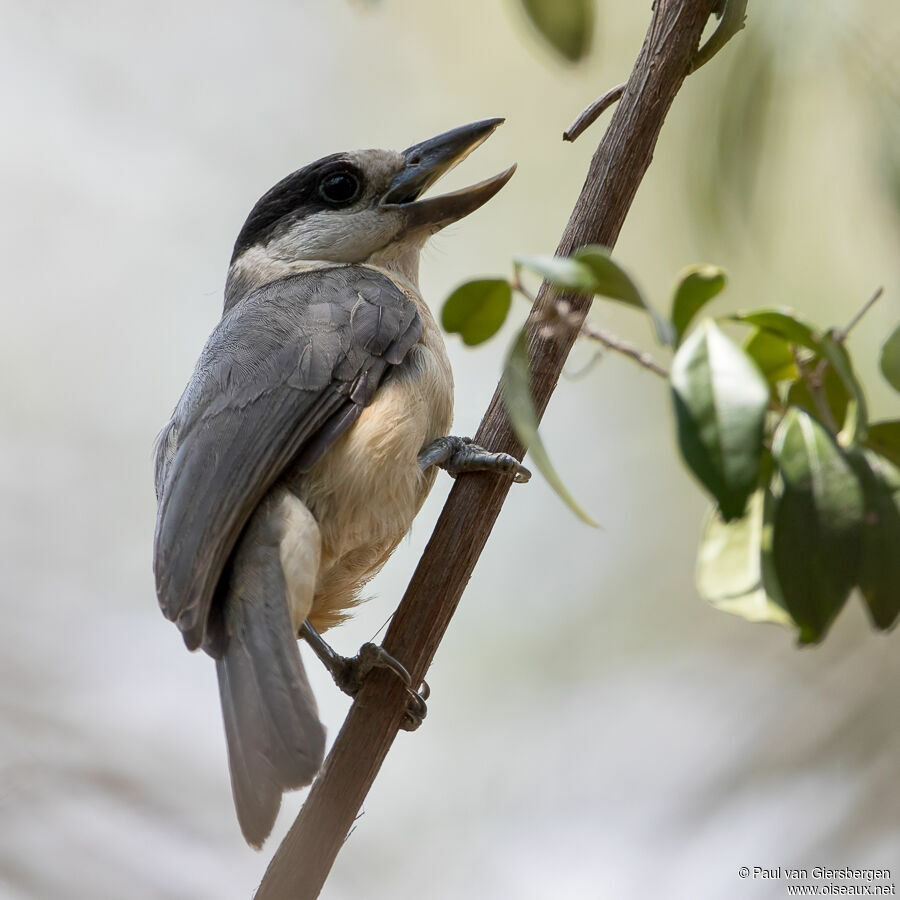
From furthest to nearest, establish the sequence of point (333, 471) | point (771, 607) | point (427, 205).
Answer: point (427, 205)
point (333, 471)
point (771, 607)

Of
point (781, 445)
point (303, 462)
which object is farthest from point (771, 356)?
point (303, 462)

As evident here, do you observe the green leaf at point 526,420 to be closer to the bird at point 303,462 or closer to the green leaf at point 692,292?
the green leaf at point 692,292

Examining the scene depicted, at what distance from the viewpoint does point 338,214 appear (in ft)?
9.42

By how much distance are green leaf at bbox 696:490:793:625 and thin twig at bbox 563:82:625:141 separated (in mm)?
893

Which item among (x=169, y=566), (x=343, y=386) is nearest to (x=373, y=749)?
(x=169, y=566)

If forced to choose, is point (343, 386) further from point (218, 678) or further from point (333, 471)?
point (218, 678)

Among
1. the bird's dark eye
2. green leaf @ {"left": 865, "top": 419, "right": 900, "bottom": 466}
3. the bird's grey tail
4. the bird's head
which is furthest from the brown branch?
the bird's dark eye

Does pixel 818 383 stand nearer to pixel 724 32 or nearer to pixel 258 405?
pixel 724 32

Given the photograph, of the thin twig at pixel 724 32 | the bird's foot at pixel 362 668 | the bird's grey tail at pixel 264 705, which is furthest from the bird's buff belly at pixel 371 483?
the thin twig at pixel 724 32

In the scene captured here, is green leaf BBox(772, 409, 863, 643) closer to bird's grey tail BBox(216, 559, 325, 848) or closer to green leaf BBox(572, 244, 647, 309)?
green leaf BBox(572, 244, 647, 309)

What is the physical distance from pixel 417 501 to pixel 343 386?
304mm

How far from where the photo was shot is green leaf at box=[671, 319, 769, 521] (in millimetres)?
1037

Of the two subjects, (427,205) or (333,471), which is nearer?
(333,471)

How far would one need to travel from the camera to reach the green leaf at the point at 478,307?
54.4 inches
